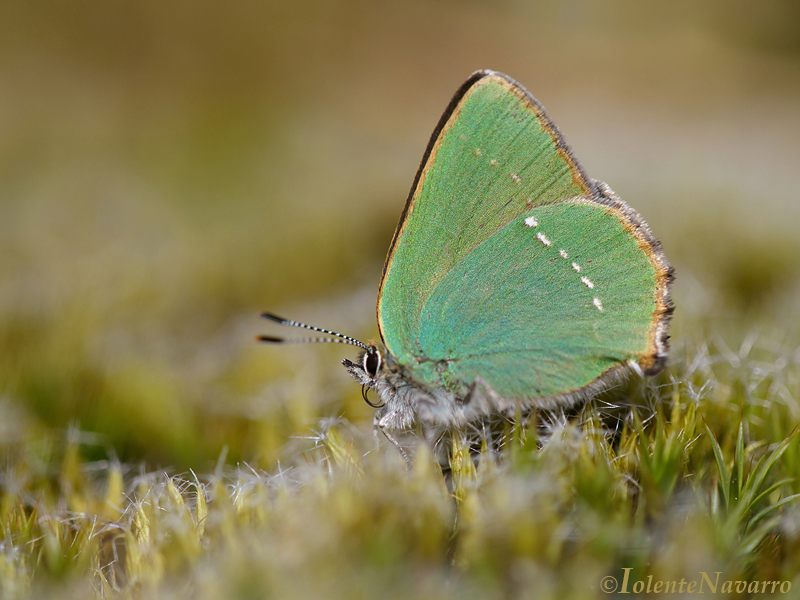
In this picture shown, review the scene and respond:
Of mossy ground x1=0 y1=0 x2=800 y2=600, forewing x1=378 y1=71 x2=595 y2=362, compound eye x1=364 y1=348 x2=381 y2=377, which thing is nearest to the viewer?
mossy ground x1=0 y1=0 x2=800 y2=600

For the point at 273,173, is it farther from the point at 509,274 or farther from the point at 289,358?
the point at 509,274

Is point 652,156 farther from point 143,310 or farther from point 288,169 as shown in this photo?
point 143,310

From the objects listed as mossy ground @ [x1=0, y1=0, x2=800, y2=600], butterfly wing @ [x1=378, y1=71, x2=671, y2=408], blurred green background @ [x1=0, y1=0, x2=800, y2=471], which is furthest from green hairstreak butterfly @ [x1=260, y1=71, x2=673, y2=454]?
blurred green background @ [x1=0, y1=0, x2=800, y2=471]

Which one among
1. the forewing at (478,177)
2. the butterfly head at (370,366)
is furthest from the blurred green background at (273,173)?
the forewing at (478,177)

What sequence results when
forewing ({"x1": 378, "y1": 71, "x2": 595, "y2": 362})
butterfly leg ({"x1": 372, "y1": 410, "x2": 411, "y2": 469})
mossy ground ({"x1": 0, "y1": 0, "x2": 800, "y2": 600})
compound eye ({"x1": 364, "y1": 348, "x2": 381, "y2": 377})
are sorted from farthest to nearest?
compound eye ({"x1": 364, "y1": 348, "x2": 381, "y2": 377}), forewing ({"x1": 378, "y1": 71, "x2": 595, "y2": 362}), butterfly leg ({"x1": 372, "y1": 410, "x2": 411, "y2": 469}), mossy ground ({"x1": 0, "y1": 0, "x2": 800, "y2": 600})

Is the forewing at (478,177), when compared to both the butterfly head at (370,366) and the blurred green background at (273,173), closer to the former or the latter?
the butterfly head at (370,366)

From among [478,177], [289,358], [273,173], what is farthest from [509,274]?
[273,173]

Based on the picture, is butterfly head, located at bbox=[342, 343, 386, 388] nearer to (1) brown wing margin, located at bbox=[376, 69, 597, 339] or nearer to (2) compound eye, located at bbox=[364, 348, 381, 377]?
(2) compound eye, located at bbox=[364, 348, 381, 377]
